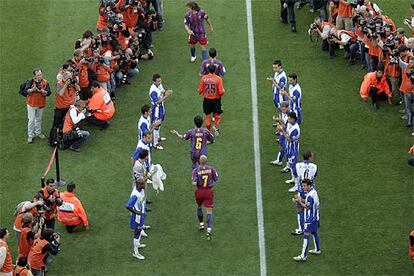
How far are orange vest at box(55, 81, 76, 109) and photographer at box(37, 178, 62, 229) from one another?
12.3 feet

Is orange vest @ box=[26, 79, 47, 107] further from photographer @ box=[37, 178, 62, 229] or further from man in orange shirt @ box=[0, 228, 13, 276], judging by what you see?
man in orange shirt @ box=[0, 228, 13, 276]

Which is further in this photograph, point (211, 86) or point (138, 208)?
point (211, 86)

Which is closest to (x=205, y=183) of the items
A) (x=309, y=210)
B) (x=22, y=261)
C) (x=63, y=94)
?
(x=309, y=210)

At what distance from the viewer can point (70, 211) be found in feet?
84.9

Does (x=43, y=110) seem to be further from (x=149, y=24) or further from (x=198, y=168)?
(x=198, y=168)

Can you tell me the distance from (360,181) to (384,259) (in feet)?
9.23

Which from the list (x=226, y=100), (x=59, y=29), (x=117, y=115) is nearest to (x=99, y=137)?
(x=117, y=115)

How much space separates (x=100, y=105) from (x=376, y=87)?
6.22 m

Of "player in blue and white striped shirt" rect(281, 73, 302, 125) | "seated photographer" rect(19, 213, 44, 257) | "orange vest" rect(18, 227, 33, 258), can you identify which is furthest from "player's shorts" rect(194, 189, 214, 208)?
"player in blue and white striped shirt" rect(281, 73, 302, 125)

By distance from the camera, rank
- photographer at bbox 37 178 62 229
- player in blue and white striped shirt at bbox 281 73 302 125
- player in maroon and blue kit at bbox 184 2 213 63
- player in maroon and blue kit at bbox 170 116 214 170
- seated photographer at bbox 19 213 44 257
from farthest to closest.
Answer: player in maroon and blue kit at bbox 184 2 213 63, player in blue and white striped shirt at bbox 281 73 302 125, player in maroon and blue kit at bbox 170 116 214 170, photographer at bbox 37 178 62 229, seated photographer at bbox 19 213 44 257

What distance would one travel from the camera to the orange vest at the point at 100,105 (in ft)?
96.1

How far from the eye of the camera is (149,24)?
1272 inches

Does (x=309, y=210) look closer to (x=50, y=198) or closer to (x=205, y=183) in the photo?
(x=205, y=183)

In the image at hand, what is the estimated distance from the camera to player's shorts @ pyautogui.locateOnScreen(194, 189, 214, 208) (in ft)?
83.1
